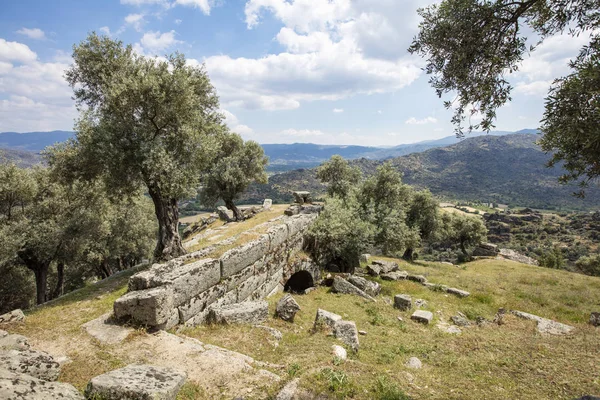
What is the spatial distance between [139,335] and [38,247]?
1893cm

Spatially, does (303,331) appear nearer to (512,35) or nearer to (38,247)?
(512,35)

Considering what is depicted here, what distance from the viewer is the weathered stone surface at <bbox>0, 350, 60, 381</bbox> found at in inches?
208

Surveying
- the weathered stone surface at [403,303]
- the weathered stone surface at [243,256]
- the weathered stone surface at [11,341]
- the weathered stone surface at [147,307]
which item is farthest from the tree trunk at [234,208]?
the weathered stone surface at [11,341]

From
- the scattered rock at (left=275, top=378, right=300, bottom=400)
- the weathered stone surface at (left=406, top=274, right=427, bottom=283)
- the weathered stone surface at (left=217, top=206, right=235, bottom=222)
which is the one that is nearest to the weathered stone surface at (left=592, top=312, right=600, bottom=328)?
the weathered stone surface at (left=406, top=274, right=427, bottom=283)

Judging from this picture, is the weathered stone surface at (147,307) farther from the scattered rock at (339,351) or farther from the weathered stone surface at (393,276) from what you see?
the weathered stone surface at (393,276)

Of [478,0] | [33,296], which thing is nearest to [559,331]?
[478,0]

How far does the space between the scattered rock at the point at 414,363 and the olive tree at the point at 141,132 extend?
11989 millimetres

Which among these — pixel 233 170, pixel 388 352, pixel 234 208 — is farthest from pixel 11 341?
pixel 234 208

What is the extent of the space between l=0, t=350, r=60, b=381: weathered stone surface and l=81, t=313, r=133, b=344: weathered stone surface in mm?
2460

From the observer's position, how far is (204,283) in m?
11.2

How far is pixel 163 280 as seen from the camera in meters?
9.77

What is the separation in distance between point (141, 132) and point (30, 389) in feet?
39.9

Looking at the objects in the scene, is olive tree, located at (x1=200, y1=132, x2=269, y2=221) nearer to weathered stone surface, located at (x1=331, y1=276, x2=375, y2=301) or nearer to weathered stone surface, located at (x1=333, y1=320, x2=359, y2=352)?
weathered stone surface, located at (x1=331, y1=276, x2=375, y2=301)

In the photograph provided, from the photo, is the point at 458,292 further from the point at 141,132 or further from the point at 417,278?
the point at 141,132
